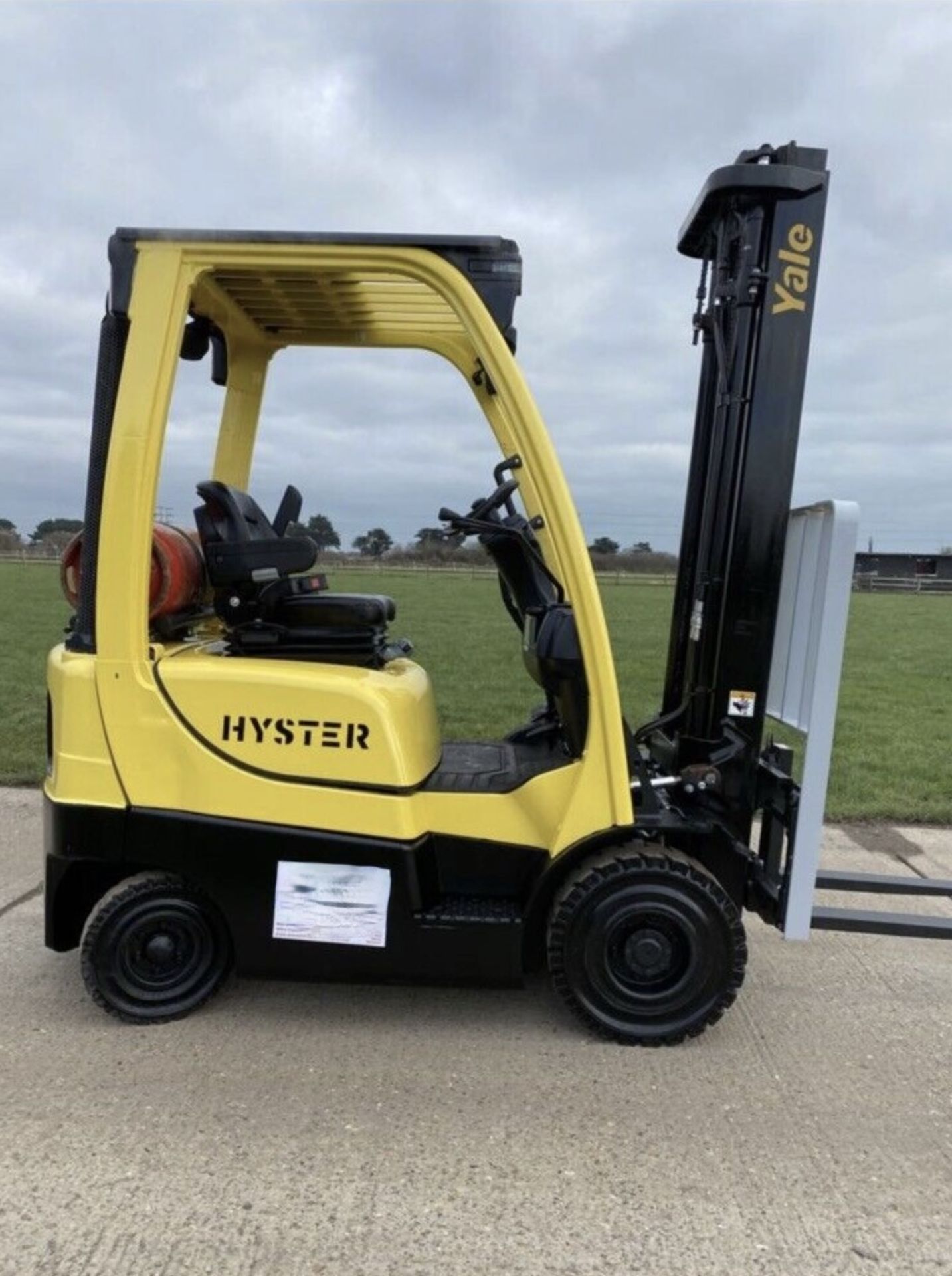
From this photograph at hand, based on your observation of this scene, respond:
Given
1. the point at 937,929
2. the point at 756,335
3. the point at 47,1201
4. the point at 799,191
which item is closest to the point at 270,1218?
the point at 47,1201

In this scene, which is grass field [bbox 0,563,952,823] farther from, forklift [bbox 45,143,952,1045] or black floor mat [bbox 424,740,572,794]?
forklift [bbox 45,143,952,1045]

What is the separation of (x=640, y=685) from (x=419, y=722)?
8.40 m

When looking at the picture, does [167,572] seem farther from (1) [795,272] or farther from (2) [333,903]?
(1) [795,272]

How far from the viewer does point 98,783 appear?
3.15 metres

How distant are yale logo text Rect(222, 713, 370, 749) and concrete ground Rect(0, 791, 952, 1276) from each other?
1032mm

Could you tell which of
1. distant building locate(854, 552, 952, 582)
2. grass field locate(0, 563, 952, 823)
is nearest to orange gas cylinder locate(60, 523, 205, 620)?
grass field locate(0, 563, 952, 823)

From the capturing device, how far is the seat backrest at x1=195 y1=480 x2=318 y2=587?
131 inches

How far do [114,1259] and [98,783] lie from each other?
1424 mm

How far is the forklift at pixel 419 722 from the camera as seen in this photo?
10.1 ft

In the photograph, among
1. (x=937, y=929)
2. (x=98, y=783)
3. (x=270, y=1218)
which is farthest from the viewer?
(x=937, y=929)

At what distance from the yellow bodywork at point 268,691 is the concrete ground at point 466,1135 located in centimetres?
75

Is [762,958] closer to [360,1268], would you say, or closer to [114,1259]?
[360,1268]

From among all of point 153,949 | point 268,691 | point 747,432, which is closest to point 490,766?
point 268,691

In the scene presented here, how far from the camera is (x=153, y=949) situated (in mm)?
3289
